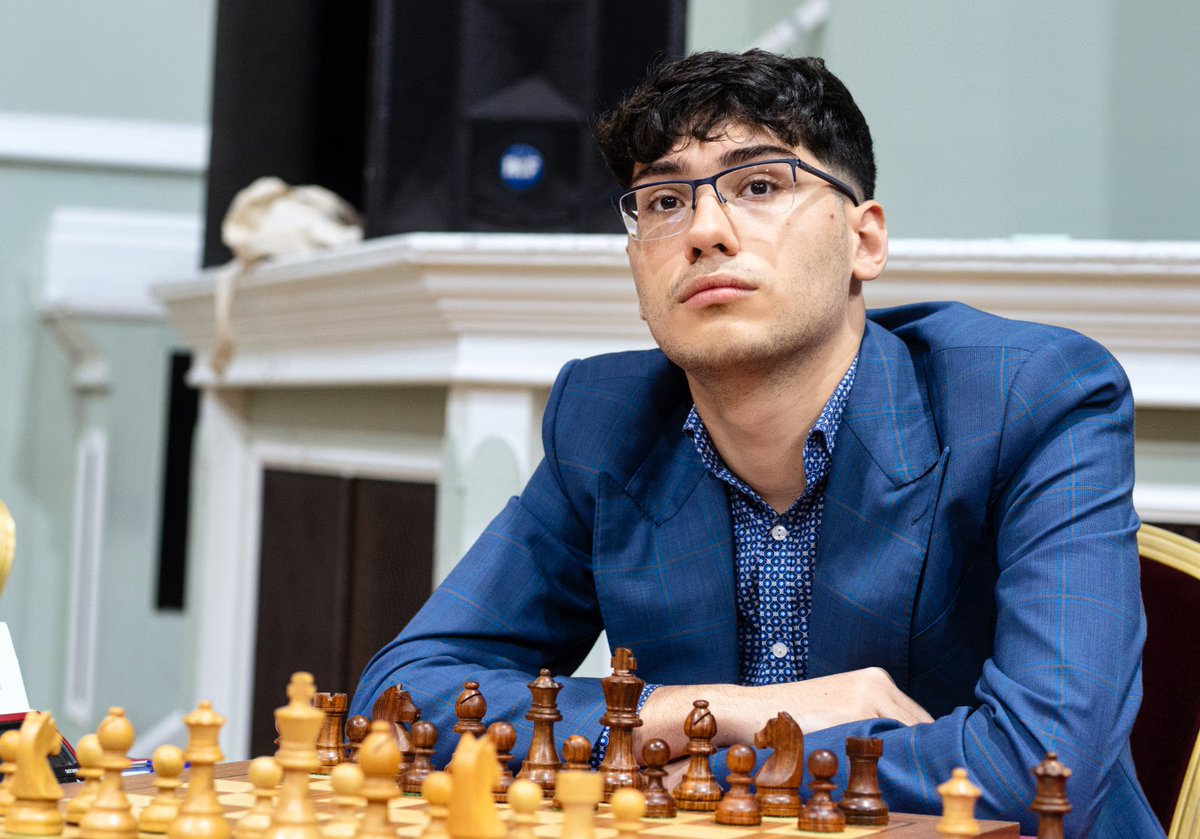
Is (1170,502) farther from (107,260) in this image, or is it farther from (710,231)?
(107,260)

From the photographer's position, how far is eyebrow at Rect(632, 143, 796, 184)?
4.48 feet

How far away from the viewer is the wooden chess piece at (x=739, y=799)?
87 centimetres

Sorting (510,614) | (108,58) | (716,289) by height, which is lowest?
(510,614)

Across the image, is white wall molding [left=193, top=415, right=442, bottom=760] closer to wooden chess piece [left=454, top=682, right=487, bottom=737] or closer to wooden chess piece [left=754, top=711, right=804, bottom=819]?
wooden chess piece [left=454, top=682, right=487, bottom=737]

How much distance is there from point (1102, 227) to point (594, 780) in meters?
1.74

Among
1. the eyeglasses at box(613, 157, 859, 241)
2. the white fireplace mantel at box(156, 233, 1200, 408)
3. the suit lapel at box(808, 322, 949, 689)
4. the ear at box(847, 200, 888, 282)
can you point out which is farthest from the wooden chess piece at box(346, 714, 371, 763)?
the white fireplace mantel at box(156, 233, 1200, 408)

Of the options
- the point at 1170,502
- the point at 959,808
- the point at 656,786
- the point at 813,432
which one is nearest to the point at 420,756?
the point at 656,786

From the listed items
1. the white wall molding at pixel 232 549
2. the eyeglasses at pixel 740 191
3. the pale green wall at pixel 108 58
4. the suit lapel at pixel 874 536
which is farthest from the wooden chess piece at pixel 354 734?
the pale green wall at pixel 108 58

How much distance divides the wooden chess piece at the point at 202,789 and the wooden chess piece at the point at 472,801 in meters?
0.10

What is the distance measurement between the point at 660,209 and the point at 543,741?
0.59 m

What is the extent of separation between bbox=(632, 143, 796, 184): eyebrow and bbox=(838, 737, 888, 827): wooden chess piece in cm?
64

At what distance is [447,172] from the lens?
8.21 feet

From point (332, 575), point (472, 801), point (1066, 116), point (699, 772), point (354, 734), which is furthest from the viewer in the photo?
point (332, 575)

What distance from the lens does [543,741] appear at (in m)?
1.01
